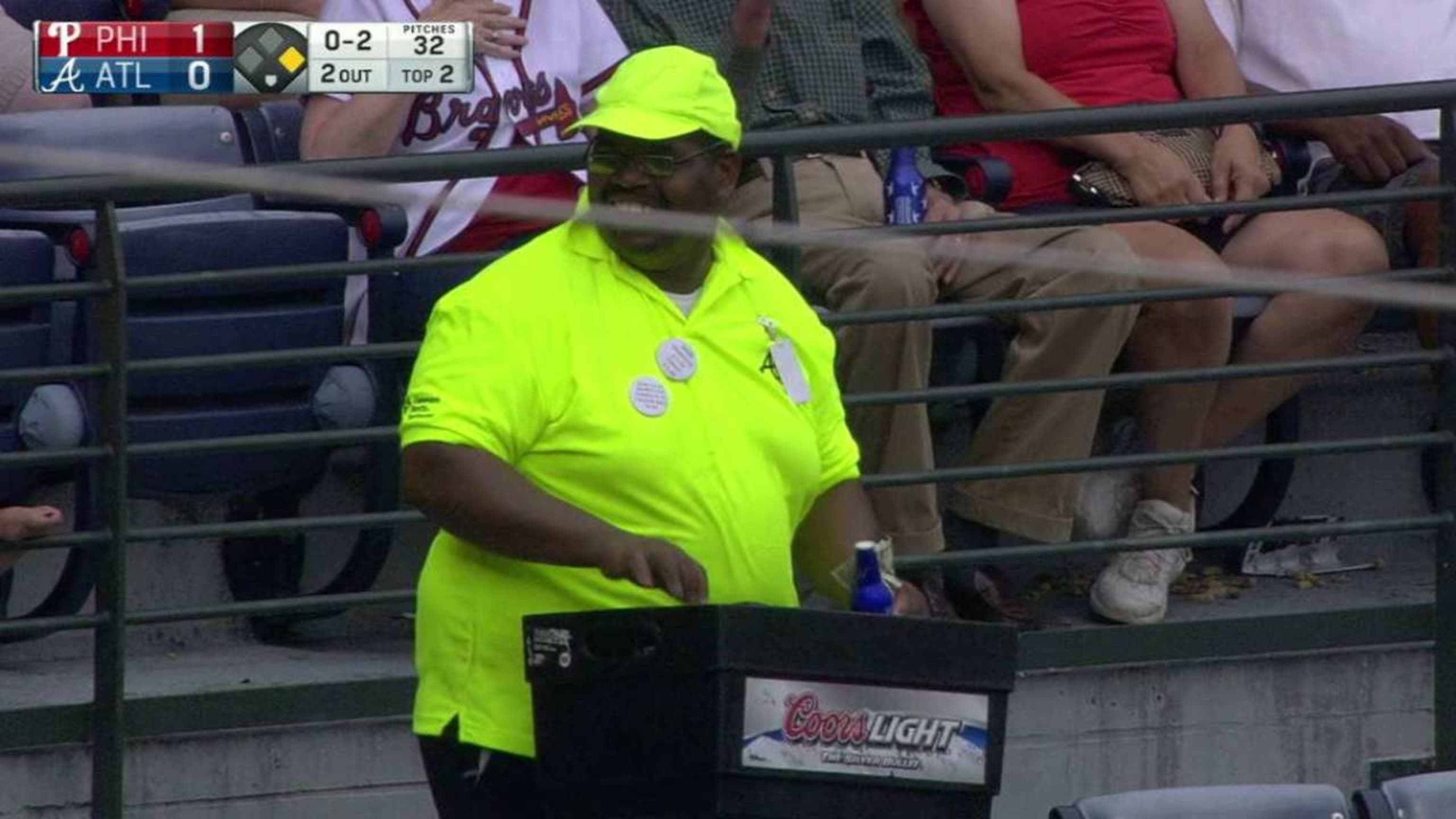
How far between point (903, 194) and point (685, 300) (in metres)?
1.85

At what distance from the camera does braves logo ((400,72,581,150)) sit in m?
5.61

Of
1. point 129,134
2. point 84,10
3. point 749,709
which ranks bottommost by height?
point 749,709

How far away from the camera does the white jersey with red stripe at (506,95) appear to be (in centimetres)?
550

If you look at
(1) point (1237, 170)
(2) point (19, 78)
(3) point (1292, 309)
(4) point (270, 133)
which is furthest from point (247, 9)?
(3) point (1292, 309)

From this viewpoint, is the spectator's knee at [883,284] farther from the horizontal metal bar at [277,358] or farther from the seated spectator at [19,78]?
the seated spectator at [19,78]

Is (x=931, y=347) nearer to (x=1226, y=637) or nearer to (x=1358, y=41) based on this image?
(x=1226, y=637)

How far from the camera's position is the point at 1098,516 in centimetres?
585

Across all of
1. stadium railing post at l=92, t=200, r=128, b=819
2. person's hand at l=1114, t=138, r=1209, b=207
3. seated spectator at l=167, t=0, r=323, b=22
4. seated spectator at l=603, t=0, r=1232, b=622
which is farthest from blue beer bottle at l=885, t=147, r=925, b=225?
stadium railing post at l=92, t=200, r=128, b=819

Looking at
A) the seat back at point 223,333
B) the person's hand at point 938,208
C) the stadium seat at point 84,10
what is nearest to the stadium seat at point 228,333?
the seat back at point 223,333

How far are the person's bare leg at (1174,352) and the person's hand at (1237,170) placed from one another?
22cm

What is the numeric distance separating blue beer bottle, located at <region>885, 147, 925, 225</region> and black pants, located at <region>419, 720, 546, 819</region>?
2.16 m

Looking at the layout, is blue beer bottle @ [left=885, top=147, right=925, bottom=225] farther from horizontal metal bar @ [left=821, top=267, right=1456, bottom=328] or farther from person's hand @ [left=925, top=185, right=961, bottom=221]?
horizontal metal bar @ [left=821, top=267, right=1456, bottom=328]

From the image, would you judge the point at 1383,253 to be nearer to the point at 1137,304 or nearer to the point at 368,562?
the point at 1137,304

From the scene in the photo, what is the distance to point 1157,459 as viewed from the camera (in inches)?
217
